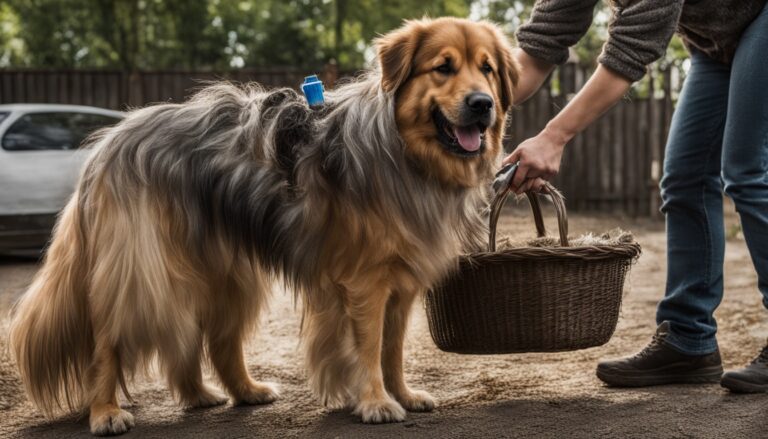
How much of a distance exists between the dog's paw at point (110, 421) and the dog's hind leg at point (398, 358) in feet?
3.34

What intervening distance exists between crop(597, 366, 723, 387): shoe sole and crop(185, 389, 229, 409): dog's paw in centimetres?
167

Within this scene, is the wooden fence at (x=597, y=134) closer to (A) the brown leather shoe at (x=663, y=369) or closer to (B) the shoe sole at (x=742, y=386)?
(A) the brown leather shoe at (x=663, y=369)

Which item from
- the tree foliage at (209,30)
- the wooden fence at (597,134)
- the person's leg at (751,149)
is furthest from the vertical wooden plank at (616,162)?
the person's leg at (751,149)

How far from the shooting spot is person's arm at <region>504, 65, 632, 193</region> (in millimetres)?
3637

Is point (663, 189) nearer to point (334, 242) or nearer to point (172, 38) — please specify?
point (334, 242)

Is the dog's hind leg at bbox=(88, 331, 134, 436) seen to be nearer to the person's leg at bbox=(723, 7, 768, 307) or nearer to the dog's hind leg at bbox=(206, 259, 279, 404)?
the dog's hind leg at bbox=(206, 259, 279, 404)

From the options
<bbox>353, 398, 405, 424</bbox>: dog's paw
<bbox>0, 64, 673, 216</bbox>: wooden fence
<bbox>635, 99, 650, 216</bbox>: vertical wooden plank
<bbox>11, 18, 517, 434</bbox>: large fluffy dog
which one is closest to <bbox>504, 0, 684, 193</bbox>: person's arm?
<bbox>11, 18, 517, 434</bbox>: large fluffy dog

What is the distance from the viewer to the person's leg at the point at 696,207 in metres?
3.89

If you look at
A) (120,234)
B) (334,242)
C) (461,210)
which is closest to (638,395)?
(461,210)

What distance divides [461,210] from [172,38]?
77.9ft

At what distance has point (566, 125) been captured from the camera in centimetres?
365

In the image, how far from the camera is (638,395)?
3.84 m

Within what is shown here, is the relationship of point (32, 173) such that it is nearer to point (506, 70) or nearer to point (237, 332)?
point (237, 332)

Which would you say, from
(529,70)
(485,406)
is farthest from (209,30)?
(485,406)
